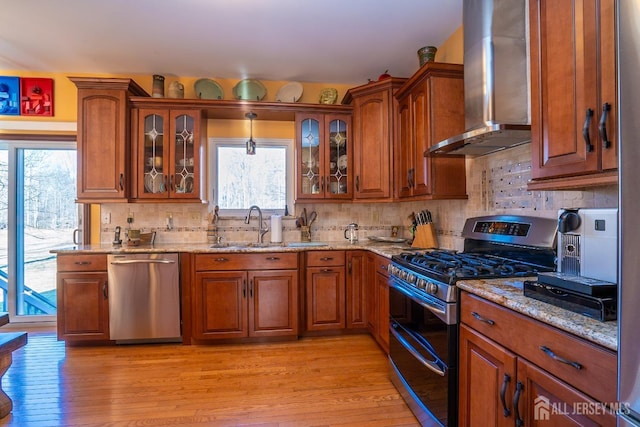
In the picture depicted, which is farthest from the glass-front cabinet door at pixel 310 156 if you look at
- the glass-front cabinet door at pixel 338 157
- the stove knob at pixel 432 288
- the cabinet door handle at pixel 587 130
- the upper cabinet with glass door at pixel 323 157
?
the cabinet door handle at pixel 587 130

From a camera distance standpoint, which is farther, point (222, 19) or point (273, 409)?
point (222, 19)

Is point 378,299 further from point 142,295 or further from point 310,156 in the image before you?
point 142,295

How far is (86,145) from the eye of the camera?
303cm

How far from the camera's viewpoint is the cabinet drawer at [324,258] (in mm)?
3062

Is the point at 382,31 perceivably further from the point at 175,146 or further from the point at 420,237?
the point at 175,146

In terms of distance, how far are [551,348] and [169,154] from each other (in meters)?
3.32

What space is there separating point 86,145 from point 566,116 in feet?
12.2

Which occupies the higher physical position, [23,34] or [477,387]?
[23,34]

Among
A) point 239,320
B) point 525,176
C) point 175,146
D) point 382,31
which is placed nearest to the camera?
point 525,176

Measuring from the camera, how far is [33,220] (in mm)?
3461

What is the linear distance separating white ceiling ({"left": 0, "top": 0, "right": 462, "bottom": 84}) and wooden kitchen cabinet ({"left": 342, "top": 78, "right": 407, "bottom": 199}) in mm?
339

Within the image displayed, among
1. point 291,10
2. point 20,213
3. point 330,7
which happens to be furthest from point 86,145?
point 330,7

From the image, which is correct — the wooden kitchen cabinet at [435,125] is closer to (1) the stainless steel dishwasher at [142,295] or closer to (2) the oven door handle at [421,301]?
(2) the oven door handle at [421,301]

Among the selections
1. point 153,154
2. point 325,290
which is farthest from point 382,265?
point 153,154
